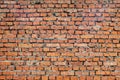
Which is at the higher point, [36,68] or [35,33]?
[35,33]

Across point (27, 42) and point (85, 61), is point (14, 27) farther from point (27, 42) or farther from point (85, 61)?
point (85, 61)

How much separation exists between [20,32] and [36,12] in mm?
448

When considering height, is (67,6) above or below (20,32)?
above

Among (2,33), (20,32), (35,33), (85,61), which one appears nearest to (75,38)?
(85,61)

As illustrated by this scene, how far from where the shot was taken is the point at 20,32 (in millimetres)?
3693

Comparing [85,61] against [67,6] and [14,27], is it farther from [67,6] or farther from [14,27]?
[14,27]

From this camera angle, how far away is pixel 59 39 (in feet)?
A: 12.0

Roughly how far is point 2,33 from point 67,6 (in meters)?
1.22

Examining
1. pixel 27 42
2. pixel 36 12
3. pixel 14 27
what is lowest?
pixel 27 42

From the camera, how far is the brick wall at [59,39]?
359 centimetres

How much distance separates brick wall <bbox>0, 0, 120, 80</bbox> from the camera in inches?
141

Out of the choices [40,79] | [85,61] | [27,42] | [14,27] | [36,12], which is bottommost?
[40,79]

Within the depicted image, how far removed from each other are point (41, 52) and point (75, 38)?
628 mm

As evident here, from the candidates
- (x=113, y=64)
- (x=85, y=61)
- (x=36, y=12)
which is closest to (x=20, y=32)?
(x=36, y=12)
